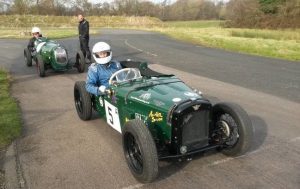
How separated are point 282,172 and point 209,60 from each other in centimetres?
1270

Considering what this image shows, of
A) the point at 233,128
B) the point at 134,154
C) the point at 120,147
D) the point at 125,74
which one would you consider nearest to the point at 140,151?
the point at 134,154

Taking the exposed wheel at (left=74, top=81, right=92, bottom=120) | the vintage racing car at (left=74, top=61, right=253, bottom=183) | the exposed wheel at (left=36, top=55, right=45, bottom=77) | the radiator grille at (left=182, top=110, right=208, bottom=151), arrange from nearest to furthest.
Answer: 1. the vintage racing car at (left=74, top=61, right=253, bottom=183)
2. the radiator grille at (left=182, top=110, right=208, bottom=151)
3. the exposed wheel at (left=74, top=81, right=92, bottom=120)
4. the exposed wheel at (left=36, top=55, right=45, bottom=77)

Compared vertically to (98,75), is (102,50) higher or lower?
higher

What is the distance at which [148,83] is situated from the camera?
5.89 meters

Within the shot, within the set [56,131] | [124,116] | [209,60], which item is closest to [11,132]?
[56,131]

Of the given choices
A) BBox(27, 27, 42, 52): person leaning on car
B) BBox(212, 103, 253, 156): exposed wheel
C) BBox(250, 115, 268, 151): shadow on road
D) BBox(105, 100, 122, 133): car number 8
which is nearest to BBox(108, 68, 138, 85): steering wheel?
BBox(105, 100, 122, 133): car number 8

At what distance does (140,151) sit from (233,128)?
1.58 m

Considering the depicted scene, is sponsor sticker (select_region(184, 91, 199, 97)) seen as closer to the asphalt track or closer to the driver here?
the asphalt track

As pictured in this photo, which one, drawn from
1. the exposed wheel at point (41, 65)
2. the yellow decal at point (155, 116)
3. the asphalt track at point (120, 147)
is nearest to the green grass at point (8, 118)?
the asphalt track at point (120, 147)

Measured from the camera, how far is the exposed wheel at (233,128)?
5266 millimetres

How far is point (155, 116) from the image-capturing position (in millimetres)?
5125

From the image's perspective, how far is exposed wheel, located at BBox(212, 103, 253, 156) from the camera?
17.3 feet

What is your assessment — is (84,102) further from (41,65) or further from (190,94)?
(41,65)

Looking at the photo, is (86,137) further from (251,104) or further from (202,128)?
(251,104)
